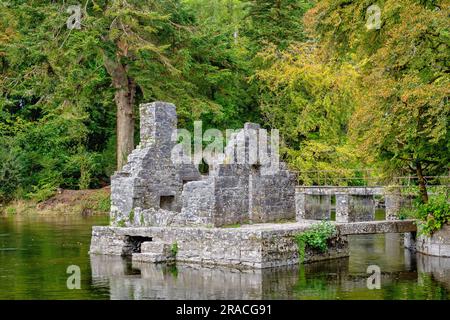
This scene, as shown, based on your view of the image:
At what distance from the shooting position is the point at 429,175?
26.3 meters

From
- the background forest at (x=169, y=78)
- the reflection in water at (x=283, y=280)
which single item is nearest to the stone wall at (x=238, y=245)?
the reflection in water at (x=283, y=280)

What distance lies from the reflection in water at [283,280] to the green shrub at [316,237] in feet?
1.55

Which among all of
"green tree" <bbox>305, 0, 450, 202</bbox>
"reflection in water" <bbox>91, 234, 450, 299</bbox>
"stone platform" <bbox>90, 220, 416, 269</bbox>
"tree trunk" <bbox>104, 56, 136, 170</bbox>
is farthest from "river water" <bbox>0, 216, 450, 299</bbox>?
"tree trunk" <bbox>104, 56, 136, 170</bbox>

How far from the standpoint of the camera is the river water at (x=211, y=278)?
15.3 meters

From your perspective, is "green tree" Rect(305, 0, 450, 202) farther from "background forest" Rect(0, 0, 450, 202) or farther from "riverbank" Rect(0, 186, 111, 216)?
"riverbank" Rect(0, 186, 111, 216)

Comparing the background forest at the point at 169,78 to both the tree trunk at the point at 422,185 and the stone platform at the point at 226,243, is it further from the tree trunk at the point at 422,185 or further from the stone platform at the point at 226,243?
the stone platform at the point at 226,243

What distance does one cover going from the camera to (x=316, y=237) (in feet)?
65.9

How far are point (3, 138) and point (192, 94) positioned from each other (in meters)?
13.0

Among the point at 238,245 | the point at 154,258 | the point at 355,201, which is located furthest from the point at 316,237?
the point at 355,201

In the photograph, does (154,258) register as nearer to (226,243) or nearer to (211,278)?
(226,243)

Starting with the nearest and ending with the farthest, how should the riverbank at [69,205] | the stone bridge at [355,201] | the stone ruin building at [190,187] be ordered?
the stone ruin building at [190,187]
the stone bridge at [355,201]
the riverbank at [69,205]

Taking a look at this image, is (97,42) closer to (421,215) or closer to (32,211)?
(32,211)

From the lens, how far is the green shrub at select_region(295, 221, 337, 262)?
19.8 m
